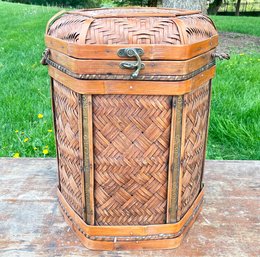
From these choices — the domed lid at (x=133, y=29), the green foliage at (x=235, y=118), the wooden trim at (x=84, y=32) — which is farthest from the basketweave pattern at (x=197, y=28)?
the green foliage at (x=235, y=118)

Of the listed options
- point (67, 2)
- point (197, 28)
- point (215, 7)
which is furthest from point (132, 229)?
point (67, 2)

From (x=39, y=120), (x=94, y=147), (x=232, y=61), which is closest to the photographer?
(x=94, y=147)

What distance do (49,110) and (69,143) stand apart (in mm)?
1529

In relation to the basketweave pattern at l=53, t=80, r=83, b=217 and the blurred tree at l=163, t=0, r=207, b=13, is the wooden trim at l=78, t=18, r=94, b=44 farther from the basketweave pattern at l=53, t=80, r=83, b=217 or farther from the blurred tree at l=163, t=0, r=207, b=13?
the blurred tree at l=163, t=0, r=207, b=13

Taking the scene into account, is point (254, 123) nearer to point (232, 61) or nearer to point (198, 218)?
point (198, 218)

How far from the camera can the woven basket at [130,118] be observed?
38.2 inches

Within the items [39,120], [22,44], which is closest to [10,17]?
[22,44]

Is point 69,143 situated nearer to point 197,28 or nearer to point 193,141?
point 193,141

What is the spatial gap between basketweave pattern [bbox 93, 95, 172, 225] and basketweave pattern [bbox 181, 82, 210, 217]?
7cm

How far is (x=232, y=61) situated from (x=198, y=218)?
2647 mm

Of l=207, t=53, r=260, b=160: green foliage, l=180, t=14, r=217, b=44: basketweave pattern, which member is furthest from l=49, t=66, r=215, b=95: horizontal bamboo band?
l=207, t=53, r=260, b=160: green foliage

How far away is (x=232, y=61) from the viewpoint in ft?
12.2

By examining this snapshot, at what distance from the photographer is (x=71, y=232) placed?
1.27 metres

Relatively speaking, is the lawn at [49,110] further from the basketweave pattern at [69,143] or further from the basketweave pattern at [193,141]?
the basketweave pattern at [193,141]
